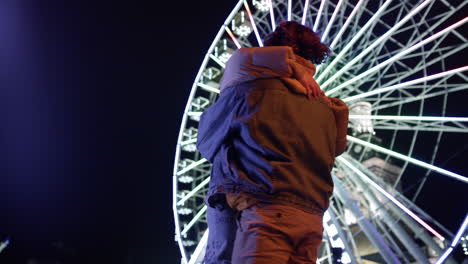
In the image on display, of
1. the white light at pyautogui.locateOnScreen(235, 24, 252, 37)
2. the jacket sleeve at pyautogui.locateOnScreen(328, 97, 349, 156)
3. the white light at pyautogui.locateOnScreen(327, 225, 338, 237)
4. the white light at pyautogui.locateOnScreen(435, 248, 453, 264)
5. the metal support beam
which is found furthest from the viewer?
the white light at pyautogui.locateOnScreen(235, 24, 252, 37)

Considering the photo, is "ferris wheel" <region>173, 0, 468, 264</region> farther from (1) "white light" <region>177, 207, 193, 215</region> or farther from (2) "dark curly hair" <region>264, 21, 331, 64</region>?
(2) "dark curly hair" <region>264, 21, 331, 64</region>

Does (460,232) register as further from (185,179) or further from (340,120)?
(185,179)

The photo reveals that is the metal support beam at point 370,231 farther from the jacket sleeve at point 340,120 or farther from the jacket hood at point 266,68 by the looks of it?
the jacket hood at point 266,68

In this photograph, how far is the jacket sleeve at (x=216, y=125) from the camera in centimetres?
180

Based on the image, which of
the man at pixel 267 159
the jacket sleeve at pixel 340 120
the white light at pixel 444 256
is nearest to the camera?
the man at pixel 267 159

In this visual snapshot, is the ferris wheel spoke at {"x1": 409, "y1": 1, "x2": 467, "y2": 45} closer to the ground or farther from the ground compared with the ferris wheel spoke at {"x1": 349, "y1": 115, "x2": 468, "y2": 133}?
farther from the ground

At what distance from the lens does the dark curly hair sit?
216 cm

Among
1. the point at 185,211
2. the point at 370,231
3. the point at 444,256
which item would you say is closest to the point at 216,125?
the point at 444,256

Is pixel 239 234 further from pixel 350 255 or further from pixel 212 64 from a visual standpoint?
pixel 212 64

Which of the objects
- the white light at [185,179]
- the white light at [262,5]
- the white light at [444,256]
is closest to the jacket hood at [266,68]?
the white light at [444,256]

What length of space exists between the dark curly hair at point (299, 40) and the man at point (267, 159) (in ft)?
0.57

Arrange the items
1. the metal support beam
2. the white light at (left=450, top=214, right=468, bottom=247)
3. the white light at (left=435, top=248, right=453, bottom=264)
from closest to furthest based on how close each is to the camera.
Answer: the white light at (left=450, top=214, right=468, bottom=247) → the white light at (left=435, top=248, right=453, bottom=264) → the metal support beam

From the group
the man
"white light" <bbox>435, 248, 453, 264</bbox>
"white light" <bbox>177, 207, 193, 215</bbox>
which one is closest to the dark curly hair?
the man

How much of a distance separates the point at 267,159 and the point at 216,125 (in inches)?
13.1
